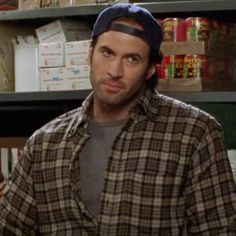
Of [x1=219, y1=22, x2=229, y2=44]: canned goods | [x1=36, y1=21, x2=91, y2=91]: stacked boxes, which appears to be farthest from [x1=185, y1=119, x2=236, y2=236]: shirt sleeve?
[x1=36, y1=21, x2=91, y2=91]: stacked boxes

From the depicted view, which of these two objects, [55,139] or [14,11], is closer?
[55,139]

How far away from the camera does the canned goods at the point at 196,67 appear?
6.95ft

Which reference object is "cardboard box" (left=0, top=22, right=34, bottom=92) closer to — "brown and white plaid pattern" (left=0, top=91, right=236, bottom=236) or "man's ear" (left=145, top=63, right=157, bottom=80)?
"brown and white plaid pattern" (left=0, top=91, right=236, bottom=236)

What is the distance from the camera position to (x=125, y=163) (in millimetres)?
1671

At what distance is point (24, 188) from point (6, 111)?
4.28 ft

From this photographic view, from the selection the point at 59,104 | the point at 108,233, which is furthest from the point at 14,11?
the point at 108,233

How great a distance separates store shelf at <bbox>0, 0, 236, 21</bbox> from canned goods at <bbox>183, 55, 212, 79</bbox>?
0.53ft

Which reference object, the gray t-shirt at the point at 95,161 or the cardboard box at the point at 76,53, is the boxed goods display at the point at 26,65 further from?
the gray t-shirt at the point at 95,161

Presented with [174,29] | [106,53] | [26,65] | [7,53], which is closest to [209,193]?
[106,53]

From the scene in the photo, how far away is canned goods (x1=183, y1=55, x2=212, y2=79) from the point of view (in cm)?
212

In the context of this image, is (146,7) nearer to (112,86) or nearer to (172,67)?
(172,67)

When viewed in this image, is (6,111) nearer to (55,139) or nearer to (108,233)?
(55,139)

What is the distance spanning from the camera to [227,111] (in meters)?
2.24

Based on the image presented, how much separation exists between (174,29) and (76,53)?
1.24ft
